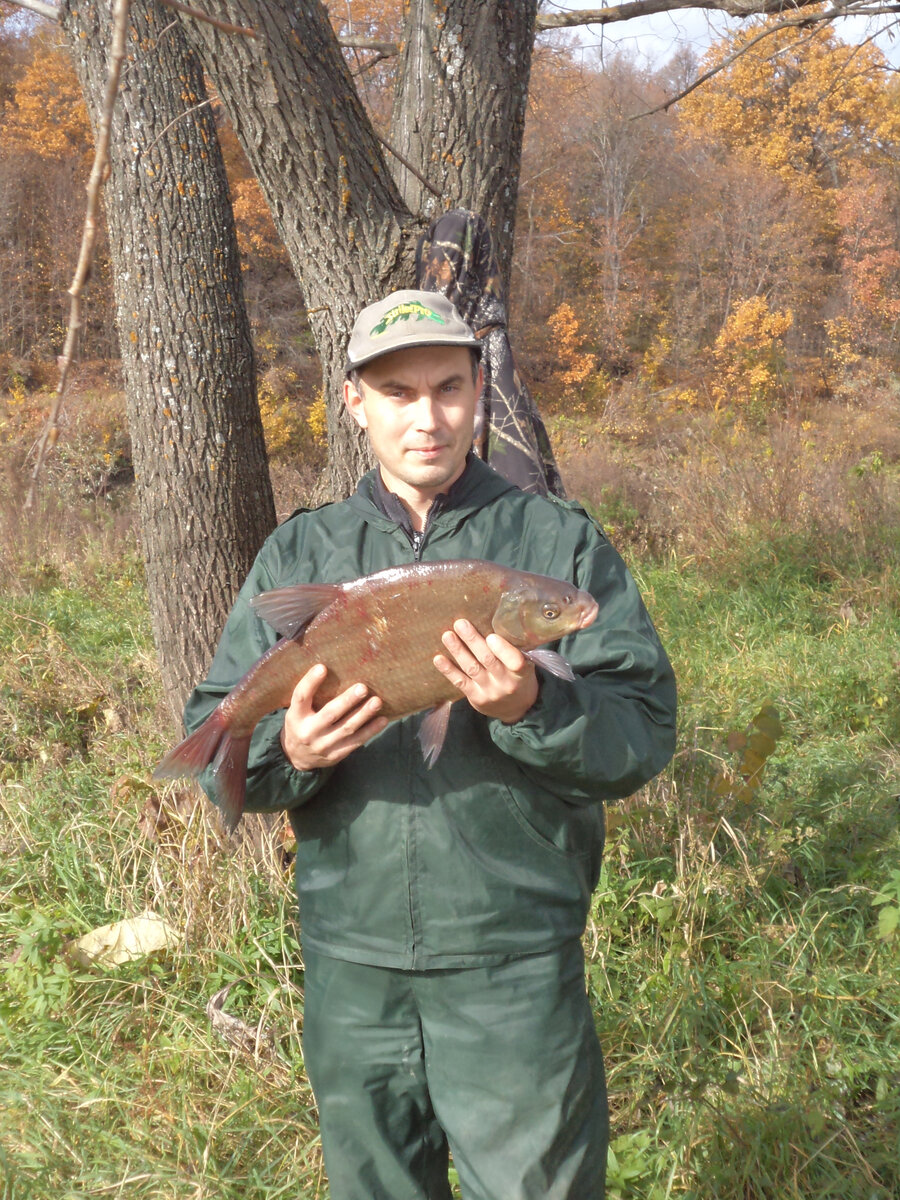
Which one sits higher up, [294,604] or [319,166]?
[319,166]

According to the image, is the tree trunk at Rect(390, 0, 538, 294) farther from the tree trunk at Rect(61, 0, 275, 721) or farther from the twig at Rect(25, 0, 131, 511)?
the twig at Rect(25, 0, 131, 511)

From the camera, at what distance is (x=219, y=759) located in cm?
193

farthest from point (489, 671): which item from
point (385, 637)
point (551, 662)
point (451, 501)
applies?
point (451, 501)

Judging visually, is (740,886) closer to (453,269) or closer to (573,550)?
(573,550)

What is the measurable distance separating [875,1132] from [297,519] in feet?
7.89

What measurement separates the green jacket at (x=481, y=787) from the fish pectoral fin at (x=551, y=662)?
7 cm

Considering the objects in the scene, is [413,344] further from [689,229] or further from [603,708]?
Answer: [689,229]

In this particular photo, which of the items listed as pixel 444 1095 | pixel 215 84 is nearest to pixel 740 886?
pixel 444 1095

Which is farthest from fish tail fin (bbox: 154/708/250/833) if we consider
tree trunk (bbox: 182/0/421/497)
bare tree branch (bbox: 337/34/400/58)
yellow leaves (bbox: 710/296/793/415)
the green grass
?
yellow leaves (bbox: 710/296/793/415)

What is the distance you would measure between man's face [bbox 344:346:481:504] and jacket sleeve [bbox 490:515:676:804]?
0.35 m

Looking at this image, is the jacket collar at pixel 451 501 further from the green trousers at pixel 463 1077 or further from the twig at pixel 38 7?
the twig at pixel 38 7

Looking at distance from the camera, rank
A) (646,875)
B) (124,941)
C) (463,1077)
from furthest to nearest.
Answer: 1. (646,875)
2. (124,941)
3. (463,1077)

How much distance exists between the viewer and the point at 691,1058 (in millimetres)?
2936

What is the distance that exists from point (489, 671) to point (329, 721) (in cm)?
34
